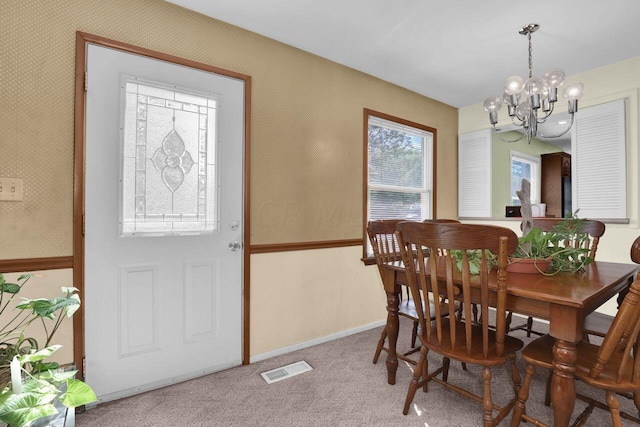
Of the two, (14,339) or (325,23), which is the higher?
(325,23)

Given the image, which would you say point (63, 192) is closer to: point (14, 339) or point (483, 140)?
point (14, 339)

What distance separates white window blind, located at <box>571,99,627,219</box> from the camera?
9.45ft

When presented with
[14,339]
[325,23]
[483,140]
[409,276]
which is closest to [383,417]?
[409,276]

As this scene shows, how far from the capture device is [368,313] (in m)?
3.22

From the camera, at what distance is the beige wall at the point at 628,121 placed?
111 inches

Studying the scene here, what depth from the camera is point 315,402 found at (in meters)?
1.95

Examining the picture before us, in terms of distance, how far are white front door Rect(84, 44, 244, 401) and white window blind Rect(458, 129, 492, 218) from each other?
A: 296 cm

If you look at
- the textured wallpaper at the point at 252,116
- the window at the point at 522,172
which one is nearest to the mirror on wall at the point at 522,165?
the window at the point at 522,172

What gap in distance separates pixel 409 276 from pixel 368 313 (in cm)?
166

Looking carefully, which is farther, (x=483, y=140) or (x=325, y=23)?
(x=483, y=140)

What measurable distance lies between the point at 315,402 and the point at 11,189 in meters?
2.04

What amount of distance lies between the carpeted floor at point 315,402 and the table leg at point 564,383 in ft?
1.65

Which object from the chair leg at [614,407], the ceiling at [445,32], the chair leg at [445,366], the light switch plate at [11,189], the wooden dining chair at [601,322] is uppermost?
the ceiling at [445,32]

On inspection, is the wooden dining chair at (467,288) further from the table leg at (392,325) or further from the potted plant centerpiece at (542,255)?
the table leg at (392,325)
